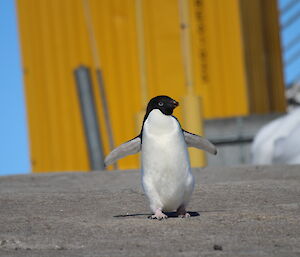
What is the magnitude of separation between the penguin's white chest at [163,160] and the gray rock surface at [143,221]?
0.20 meters

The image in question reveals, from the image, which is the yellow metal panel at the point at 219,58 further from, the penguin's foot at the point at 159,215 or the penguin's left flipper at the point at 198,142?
the penguin's foot at the point at 159,215

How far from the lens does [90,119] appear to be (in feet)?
59.0

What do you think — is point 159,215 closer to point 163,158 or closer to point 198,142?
point 163,158

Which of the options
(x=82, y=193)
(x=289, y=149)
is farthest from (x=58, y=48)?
(x=82, y=193)

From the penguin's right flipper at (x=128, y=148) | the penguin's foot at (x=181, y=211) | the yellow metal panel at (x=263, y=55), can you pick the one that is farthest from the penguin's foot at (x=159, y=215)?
the yellow metal panel at (x=263, y=55)

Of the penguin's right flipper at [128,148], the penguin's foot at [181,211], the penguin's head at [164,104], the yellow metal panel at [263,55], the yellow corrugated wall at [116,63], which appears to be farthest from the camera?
the yellow metal panel at [263,55]

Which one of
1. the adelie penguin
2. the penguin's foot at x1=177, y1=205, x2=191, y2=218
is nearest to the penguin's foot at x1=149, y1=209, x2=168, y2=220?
the adelie penguin

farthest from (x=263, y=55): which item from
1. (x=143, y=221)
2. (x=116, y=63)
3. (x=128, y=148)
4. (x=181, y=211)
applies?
(x=143, y=221)

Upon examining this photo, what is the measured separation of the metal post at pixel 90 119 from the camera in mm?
17828

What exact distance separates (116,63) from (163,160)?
454 inches

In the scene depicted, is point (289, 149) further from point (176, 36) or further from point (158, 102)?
point (158, 102)

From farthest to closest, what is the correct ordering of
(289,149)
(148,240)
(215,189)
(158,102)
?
(289,149)
(215,189)
(158,102)
(148,240)

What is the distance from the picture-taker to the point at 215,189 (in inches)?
346

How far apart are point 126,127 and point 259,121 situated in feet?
8.57
